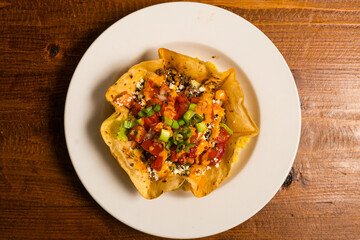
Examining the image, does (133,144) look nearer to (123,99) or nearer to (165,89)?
(123,99)

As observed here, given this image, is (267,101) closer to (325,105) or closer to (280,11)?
(325,105)

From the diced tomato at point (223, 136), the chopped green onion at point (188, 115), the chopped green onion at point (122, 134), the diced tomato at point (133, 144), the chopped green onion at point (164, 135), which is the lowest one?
the diced tomato at point (133, 144)

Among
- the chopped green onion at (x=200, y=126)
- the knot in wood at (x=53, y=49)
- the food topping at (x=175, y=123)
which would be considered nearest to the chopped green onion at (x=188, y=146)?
the food topping at (x=175, y=123)

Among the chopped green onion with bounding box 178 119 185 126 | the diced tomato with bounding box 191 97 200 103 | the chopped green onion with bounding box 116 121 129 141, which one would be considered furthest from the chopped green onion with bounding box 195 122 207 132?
the chopped green onion with bounding box 116 121 129 141

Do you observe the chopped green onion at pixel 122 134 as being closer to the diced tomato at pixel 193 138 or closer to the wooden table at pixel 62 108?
the diced tomato at pixel 193 138

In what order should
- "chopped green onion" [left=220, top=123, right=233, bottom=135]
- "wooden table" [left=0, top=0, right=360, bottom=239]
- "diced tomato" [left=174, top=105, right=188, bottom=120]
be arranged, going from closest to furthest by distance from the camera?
"diced tomato" [left=174, top=105, right=188, bottom=120] → "chopped green onion" [left=220, top=123, right=233, bottom=135] → "wooden table" [left=0, top=0, right=360, bottom=239]

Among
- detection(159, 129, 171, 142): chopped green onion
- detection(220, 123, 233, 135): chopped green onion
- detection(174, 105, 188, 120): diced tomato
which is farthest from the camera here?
detection(220, 123, 233, 135): chopped green onion

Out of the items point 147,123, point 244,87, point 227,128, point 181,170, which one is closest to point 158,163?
point 181,170

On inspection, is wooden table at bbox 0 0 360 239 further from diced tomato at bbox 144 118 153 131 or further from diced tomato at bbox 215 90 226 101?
diced tomato at bbox 144 118 153 131
